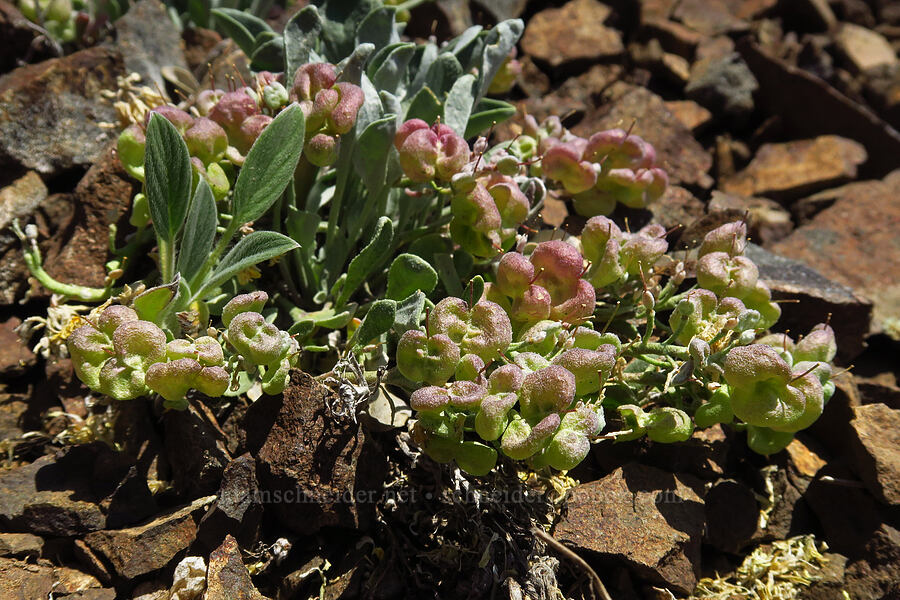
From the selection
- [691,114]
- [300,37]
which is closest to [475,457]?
[300,37]

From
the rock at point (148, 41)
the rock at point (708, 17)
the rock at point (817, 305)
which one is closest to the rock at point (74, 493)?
the rock at point (148, 41)

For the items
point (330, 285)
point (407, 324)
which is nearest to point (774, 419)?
point (407, 324)

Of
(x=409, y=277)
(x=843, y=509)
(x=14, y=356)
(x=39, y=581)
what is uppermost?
(x=409, y=277)

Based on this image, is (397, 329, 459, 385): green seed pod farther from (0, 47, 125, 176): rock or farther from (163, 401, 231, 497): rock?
(0, 47, 125, 176): rock

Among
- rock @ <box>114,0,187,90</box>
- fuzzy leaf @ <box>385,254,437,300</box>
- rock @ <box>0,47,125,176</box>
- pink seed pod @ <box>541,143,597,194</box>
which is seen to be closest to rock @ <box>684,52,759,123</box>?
pink seed pod @ <box>541,143,597,194</box>

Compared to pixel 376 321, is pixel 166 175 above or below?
above

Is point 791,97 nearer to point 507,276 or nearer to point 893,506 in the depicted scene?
point 893,506

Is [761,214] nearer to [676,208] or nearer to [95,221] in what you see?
[676,208]

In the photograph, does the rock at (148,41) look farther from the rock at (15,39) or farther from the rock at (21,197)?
the rock at (21,197)
